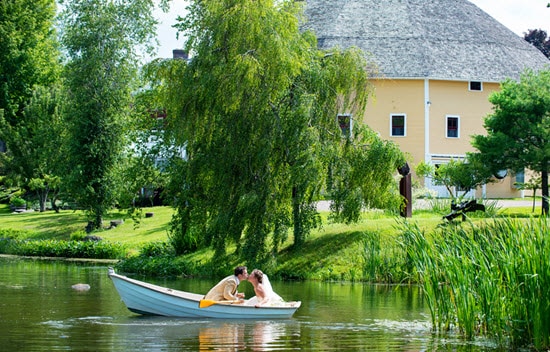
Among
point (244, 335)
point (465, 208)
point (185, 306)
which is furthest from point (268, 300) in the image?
point (465, 208)

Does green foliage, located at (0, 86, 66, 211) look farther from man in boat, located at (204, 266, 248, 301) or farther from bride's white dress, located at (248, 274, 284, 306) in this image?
bride's white dress, located at (248, 274, 284, 306)

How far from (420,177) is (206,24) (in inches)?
1045

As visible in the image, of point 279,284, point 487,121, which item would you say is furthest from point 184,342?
point 487,121

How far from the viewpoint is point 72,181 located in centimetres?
4875

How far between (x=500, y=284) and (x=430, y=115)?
4257 centimetres

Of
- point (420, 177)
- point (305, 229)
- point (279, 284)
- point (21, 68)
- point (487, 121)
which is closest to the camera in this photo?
point (279, 284)

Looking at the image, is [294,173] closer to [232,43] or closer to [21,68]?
[232,43]

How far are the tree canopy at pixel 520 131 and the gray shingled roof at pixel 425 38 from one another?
1827 cm

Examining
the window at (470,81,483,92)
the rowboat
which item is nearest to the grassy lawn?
the rowboat

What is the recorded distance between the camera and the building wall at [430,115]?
2301 inches

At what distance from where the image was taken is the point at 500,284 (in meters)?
16.8

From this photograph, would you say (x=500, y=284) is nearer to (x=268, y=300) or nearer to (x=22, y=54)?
(x=268, y=300)

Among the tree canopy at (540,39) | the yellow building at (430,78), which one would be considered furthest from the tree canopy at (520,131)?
the tree canopy at (540,39)

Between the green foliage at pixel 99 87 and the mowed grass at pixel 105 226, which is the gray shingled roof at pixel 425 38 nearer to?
the green foliage at pixel 99 87
